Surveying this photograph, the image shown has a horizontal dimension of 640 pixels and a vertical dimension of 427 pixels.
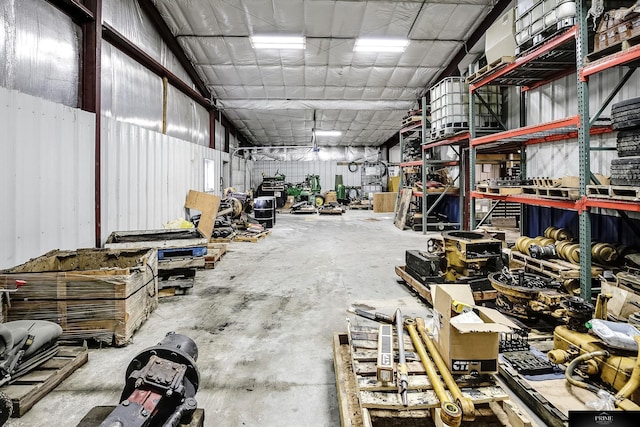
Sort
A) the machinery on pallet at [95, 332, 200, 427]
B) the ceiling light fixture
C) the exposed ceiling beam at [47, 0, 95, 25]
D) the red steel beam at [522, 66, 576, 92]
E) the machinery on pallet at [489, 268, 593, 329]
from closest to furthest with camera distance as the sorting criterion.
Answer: the machinery on pallet at [95, 332, 200, 427] < the machinery on pallet at [489, 268, 593, 329] < the exposed ceiling beam at [47, 0, 95, 25] < the red steel beam at [522, 66, 576, 92] < the ceiling light fixture

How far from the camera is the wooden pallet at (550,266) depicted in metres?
3.95

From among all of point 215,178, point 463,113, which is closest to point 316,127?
point 215,178

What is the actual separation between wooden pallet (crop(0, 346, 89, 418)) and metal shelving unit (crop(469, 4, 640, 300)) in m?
4.89

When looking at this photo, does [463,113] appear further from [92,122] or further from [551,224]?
[92,122]

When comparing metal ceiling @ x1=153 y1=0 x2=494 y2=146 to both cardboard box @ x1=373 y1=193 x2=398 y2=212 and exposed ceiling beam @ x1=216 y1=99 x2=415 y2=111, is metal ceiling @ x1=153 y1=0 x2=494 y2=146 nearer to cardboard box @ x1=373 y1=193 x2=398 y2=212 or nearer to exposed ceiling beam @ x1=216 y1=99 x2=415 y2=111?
exposed ceiling beam @ x1=216 y1=99 x2=415 y2=111

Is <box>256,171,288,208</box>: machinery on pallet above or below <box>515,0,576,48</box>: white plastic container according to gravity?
below

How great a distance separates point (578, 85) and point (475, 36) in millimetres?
6350

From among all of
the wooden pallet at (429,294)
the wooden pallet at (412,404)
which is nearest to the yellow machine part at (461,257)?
the wooden pallet at (429,294)

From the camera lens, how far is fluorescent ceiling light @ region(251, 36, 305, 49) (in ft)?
30.0

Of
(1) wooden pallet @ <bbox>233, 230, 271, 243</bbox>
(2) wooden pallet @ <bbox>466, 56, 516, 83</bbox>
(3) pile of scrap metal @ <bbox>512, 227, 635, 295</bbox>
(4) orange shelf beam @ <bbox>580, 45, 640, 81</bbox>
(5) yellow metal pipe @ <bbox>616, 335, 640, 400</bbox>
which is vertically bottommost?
(5) yellow metal pipe @ <bbox>616, 335, 640, 400</bbox>

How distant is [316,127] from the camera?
55.9ft

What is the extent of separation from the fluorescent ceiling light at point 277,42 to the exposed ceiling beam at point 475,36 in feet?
14.6

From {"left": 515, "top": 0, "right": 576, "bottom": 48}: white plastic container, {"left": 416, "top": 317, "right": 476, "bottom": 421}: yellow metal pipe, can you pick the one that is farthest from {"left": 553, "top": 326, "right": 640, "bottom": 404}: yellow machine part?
{"left": 515, "top": 0, "right": 576, "bottom": 48}: white plastic container

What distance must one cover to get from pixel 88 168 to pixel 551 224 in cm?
746
